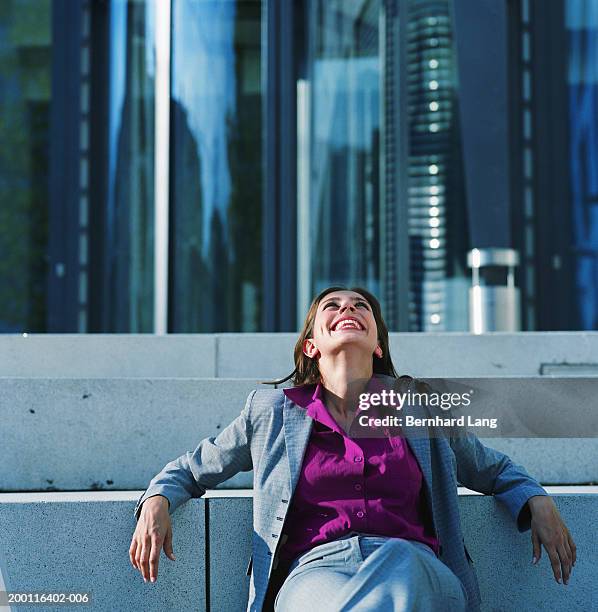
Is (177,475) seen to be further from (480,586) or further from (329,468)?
(480,586)

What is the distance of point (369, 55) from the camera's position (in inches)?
373

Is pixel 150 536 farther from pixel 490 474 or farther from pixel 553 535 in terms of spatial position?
pixel 553 535

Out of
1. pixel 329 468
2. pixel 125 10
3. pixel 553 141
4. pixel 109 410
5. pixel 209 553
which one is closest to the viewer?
pixel 329 468

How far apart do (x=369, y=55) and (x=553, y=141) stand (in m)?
2.05

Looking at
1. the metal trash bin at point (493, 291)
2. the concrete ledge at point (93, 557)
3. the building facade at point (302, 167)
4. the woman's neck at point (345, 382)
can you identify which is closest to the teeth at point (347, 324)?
the woman's neck at point (345, 382)

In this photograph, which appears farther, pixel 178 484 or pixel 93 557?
pixel 93 557

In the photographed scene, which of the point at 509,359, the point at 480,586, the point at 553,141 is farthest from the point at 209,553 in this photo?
the point at 553,141

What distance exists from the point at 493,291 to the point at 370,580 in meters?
4.28

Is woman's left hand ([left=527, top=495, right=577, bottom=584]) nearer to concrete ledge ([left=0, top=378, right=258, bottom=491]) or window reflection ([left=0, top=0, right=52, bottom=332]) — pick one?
A: concrete ledge ([left=0, top=378, right=258, bottom=491])

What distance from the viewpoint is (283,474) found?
288 centimetres

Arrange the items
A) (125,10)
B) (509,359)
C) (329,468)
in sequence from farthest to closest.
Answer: (125,10) < (509,359) < (329,468)

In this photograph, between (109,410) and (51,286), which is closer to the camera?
(109,410)

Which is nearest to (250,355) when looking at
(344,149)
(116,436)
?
(116,436)

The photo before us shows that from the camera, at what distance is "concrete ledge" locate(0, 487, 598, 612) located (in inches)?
120
